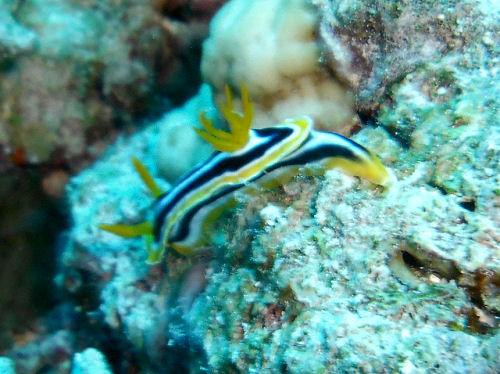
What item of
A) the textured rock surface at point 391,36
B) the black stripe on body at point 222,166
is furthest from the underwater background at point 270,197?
the black stripe on body at point 222,166

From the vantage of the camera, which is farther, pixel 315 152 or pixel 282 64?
pixel 282 64

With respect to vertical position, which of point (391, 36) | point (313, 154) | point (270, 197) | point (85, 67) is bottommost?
point (85, 67)

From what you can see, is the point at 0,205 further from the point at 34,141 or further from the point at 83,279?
the point at 83,279

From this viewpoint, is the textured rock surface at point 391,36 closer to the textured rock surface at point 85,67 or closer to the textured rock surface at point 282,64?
the textured rock surface at point 282,64

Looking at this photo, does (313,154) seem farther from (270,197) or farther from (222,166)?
(222,166)

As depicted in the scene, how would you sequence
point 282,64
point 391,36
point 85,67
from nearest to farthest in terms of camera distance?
point 391,36, point 282,64, point 85,67

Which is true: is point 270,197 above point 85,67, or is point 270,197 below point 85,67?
above

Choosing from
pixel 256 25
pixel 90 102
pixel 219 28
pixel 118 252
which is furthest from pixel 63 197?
pixel 256 25

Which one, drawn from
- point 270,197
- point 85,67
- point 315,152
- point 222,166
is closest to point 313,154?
point 315,152
